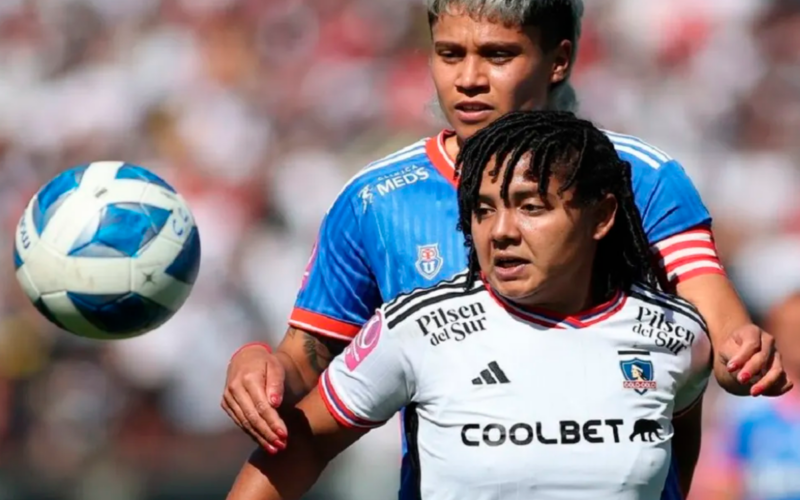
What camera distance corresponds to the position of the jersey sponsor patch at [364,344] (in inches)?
113

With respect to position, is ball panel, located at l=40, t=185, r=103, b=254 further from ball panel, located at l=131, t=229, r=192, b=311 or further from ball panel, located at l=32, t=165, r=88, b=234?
ball panel, located at l=131, t=229, r=192, b=311

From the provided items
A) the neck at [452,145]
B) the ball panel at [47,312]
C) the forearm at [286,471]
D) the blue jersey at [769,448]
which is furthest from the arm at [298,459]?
the blue jersey at [769,448]

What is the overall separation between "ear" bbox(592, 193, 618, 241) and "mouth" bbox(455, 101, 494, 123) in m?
0.49

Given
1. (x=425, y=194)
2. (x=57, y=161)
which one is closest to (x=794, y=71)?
(x=57, y=161)

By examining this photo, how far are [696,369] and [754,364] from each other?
231 millimetres

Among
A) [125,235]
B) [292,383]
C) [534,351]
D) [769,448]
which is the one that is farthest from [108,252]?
[769,448]

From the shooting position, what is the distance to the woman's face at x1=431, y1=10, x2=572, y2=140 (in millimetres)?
3312

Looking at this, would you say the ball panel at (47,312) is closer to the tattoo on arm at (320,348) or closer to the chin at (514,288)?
the tattoo on arm at (320,348)

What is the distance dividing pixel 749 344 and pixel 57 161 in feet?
21.8

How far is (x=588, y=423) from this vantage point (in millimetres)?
2744

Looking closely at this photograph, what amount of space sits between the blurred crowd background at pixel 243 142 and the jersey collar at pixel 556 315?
4215mm

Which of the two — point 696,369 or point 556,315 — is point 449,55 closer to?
point 556,315

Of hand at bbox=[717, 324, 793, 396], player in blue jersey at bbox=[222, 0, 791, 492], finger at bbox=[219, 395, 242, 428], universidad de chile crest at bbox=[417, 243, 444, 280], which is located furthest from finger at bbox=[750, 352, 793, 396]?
finger at bbox=[219, 395, 242, 428]

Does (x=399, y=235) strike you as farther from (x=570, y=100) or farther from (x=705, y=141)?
(x=705, y=141)
